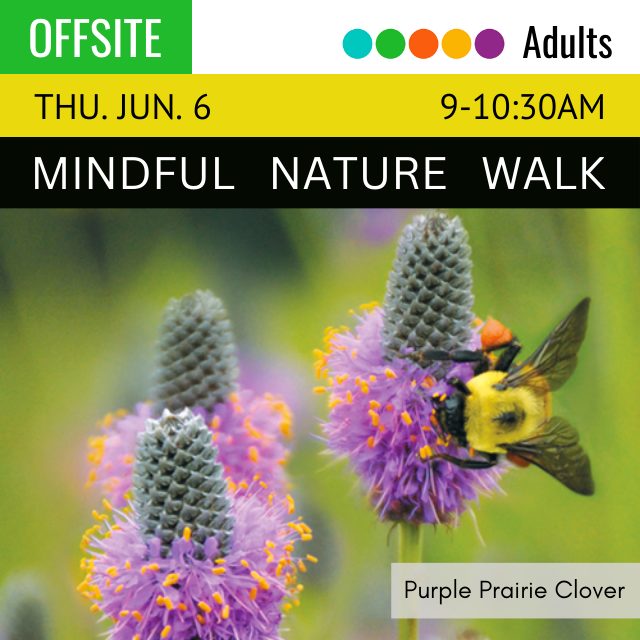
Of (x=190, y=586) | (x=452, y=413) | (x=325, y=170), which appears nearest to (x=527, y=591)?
(x=452, y=413)

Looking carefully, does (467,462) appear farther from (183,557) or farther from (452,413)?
(183,557)

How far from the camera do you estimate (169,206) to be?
145 inches

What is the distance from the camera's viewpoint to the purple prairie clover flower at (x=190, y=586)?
93.7 inches

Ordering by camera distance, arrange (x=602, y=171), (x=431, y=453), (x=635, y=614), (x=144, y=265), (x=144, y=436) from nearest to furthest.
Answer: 1. (x=144, y=436)
2. (x=431, y=453)
3. (x=635, y=614)
4. (x=602, y=171)
5. (x=144, y=265)

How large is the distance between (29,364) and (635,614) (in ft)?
9.94

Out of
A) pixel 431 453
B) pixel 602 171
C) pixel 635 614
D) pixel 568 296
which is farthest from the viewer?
pixel 568 296

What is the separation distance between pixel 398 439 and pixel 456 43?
153 cm

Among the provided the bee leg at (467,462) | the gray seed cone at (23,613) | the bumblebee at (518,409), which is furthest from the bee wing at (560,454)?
the gray seed cone at (23,613)

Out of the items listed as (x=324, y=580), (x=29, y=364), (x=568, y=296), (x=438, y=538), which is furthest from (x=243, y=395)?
(x=568, y=296)

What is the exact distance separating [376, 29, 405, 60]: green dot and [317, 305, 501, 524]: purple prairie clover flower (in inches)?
43.0

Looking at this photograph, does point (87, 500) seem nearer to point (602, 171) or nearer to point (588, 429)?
point (588, 429)

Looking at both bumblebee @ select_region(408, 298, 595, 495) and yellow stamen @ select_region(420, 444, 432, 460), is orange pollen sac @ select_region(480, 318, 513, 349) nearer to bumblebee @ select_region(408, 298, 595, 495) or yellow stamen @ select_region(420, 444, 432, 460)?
bumblebee @ select_region(408, 298, 595, 495)

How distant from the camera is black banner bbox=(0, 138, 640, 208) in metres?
3.34

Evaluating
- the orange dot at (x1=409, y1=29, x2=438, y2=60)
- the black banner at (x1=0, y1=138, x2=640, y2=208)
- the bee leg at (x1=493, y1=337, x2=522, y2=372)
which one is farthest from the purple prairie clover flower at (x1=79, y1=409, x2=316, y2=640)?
the orange dot at (x1=409, y1=29, x2=438, y2=60)
